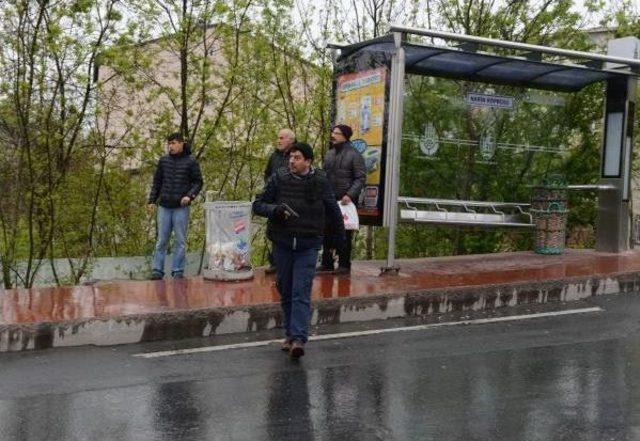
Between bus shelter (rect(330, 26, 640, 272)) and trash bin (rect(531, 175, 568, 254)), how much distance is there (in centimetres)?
25

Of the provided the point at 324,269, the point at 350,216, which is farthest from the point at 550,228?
the point at 350,216

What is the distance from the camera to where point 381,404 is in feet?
16.2

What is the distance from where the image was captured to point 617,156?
1156cm

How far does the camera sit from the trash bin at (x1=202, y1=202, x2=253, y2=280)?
863 cm

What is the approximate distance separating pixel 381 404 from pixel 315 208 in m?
1.77

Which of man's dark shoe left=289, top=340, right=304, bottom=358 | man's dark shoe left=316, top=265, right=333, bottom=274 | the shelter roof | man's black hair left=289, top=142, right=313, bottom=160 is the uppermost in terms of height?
the shelter roof

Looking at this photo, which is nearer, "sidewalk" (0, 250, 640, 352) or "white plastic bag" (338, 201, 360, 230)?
"sidewalk" (0, 250, 640, 352)

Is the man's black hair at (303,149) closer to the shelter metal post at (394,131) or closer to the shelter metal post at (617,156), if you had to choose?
the shelter metal post at (394,131)

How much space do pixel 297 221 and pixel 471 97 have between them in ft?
20.6

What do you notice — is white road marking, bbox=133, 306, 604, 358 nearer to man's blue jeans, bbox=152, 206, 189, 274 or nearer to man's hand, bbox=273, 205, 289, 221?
man's hand, bbox=273, 205, 289, 221

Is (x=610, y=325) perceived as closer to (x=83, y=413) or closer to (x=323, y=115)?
(x=83, y=413)

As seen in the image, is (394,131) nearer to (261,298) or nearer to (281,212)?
(261,298)

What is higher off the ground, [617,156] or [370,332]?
[617,156]

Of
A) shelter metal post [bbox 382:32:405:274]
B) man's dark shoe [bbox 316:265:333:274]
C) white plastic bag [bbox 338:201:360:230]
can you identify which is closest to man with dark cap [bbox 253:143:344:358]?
white plastic bag [bbox 338:201:360:230]
